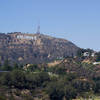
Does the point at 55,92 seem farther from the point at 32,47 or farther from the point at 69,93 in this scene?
the point at 32,47

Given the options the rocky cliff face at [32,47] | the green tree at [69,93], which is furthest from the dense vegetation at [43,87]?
the rocky cliff face at [32,47]

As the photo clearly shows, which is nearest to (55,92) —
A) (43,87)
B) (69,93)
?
(69,93)

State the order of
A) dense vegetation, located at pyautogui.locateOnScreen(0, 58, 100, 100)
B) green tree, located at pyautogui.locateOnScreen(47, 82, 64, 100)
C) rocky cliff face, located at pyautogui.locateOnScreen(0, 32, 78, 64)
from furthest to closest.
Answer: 1. rocky cliff face, located at pyautogui.locateOnScreen(0, 32, 78, 64)
2. green tree, located at pyautogui.locateOnScreen(47, 82, 64, 100)
3. dense vegetation, located at pyautogui.locateOnScreen(0, 58, 100, 100)

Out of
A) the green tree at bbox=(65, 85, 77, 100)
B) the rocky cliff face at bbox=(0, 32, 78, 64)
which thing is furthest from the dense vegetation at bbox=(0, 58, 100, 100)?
the rocky cliff face at bbox=(0, 32, 78, 64)

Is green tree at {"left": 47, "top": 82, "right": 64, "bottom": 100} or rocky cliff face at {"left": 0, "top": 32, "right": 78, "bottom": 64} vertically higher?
rocky cliff face at {"left": 0, "top": 32, "right": 78, "bottom": 64}

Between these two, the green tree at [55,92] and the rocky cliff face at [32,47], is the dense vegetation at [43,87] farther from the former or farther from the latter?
the rocky cliff face at [32,47]

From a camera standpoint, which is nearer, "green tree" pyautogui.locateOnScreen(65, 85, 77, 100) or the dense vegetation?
the dense vegetation

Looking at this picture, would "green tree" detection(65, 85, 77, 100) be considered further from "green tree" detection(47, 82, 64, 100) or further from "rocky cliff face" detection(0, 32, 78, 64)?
"rocky cliff face" detection(0, 32, 78, 64)

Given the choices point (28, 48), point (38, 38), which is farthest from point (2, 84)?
point (38, 38)

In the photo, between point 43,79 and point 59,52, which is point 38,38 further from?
point 43,79
